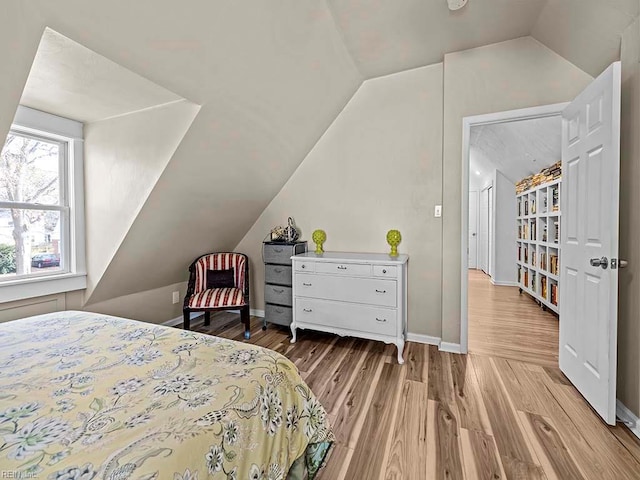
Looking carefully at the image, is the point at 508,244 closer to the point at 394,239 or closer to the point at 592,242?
the point at 394,239

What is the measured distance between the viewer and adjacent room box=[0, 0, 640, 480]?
105 cm

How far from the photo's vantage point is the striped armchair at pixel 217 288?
2.92 m

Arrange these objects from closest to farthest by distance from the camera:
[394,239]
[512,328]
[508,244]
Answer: [394,239], [512,328], [508,244]

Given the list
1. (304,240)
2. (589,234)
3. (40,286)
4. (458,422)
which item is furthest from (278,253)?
(589,234)

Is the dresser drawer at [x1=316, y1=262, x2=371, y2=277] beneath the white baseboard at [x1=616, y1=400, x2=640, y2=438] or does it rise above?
above

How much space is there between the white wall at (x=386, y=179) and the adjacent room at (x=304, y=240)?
21 millimetres

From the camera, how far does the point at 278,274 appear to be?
3146mm

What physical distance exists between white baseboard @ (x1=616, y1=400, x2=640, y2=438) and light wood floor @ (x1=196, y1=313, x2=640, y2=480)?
0.04m

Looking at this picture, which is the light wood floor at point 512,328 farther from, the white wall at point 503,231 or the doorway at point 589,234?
the white wall at point 503,231

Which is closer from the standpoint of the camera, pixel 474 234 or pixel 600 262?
pixel 600 262

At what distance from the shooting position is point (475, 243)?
732 centimetres

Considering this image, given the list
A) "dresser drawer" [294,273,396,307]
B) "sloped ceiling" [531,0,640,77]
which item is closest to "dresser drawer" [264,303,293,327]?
"dresser drawer" [294,273,396,307]

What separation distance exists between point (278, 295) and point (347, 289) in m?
0.84

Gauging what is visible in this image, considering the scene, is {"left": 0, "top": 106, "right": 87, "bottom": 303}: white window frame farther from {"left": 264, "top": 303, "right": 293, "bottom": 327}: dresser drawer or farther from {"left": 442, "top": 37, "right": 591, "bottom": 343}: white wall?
{"left": 442, "top": 37, "right": 591, "bottom": 343}: white wall
